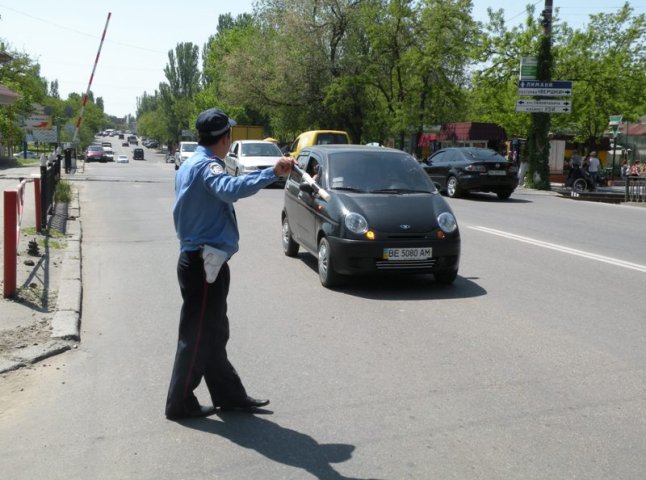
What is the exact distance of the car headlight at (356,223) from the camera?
8242 millimetres

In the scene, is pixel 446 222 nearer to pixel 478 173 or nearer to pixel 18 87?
pixel 478 173

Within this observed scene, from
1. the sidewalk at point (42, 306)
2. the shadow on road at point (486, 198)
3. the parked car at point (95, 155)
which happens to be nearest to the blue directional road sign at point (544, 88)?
the shadow on road at point (486, 198)

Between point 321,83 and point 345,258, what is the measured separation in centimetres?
3779

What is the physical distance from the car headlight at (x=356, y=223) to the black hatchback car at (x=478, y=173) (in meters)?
13.4

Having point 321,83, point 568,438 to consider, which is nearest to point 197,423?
point 568,438

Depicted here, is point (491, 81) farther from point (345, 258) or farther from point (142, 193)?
point (345, 258)

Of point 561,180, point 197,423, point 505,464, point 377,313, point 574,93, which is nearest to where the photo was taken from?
point 505,464

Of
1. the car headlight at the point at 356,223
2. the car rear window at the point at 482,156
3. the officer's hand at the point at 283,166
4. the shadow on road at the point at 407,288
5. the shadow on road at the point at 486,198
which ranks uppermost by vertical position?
the car rear window at the point at 482,156

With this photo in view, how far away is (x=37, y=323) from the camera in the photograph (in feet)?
21.7

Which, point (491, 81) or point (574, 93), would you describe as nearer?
point (491, 81)

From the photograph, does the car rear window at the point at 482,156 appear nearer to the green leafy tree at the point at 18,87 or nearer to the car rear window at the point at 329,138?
the car rear window at the point at 329,138

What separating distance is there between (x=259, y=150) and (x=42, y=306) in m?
19.9

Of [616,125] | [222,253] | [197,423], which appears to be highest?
[616,125]

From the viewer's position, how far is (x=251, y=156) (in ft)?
85.8
